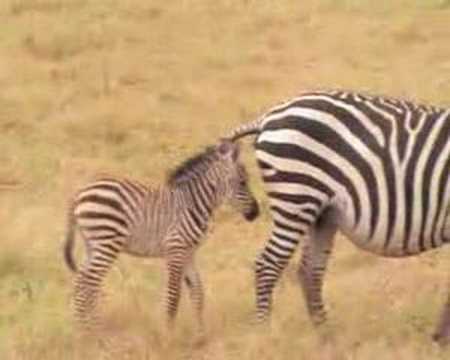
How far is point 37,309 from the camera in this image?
30.5 feet

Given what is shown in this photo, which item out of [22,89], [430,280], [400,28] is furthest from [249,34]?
[430,280]

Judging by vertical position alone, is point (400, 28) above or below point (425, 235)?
above

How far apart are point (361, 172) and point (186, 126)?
6807mm

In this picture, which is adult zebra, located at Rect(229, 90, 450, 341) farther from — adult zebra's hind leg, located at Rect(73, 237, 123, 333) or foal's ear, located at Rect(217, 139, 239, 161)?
adult zebra's hind leg, located at Rect(73, 237, 123, 333)

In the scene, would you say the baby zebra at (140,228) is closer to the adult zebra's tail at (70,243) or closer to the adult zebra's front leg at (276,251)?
the adult zebra's tail at (70,243)

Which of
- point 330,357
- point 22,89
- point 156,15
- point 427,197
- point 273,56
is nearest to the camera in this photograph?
point 330,357

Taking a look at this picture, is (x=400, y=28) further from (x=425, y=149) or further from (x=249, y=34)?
(x=425, y=149)

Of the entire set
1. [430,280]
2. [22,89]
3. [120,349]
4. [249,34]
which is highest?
[249,34]

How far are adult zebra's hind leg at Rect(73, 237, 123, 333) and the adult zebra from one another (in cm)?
101

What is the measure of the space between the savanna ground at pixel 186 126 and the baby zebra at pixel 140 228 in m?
0.22

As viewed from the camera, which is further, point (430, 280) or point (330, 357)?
point (430, 280)

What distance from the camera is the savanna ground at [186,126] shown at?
8695 mm

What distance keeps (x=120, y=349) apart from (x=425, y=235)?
2067 millimetres

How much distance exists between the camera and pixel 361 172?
878cm
